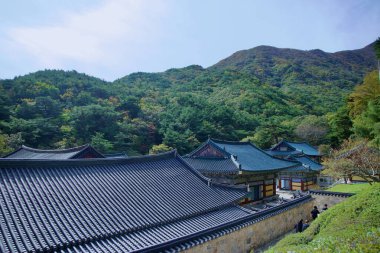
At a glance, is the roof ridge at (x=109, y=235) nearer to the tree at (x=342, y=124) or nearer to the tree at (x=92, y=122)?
the tree at (x=92, y=122)

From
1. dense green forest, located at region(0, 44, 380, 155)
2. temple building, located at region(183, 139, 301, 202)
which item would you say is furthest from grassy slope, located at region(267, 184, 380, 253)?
dense green forest, located at region(0, 44, 380, 155)

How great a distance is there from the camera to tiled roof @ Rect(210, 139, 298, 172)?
25595mm

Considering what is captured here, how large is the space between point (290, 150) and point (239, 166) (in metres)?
31.1

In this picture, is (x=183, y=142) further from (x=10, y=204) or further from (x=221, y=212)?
(x=10, y=204)

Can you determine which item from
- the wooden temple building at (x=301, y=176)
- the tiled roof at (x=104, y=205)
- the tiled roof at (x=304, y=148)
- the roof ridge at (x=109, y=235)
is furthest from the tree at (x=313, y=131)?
the roof ridge at (x=109, y=235)

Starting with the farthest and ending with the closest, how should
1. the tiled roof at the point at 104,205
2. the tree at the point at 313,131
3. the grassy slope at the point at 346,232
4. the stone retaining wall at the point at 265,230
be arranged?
the tree at the point at 313,131, the stone retaining wall at the point at 265,230, the tiled roof at the point at 104,205, the grassy slope at the point at 346,232

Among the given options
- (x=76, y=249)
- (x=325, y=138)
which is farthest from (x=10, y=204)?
(x=325, y=138)

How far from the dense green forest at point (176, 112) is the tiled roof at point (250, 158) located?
9.25m

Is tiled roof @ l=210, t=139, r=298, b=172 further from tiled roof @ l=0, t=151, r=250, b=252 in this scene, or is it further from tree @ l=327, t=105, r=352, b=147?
tree @ l=327, t=105, r=352, b=147

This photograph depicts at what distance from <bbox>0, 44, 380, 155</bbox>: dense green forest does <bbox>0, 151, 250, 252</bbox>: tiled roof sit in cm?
1852

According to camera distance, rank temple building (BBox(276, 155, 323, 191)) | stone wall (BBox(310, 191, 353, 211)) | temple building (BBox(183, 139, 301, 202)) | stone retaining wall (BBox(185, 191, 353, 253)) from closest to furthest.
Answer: stone retaining wall (BBox(185, 191, 353, 253)) < stone wall (BBox(310, 191, 353, 211)) < temple building (BBox(183, 139, 301, 202)) < temple building (BBox(276, 155, 323, 191))

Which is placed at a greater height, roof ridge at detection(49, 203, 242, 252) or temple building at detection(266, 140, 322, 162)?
roof ridge at detection(49, 203, 242, 252)

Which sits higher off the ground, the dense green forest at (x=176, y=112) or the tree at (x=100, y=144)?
the dense green forest at (x=176, y=112)

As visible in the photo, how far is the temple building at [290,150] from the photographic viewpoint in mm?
50156
